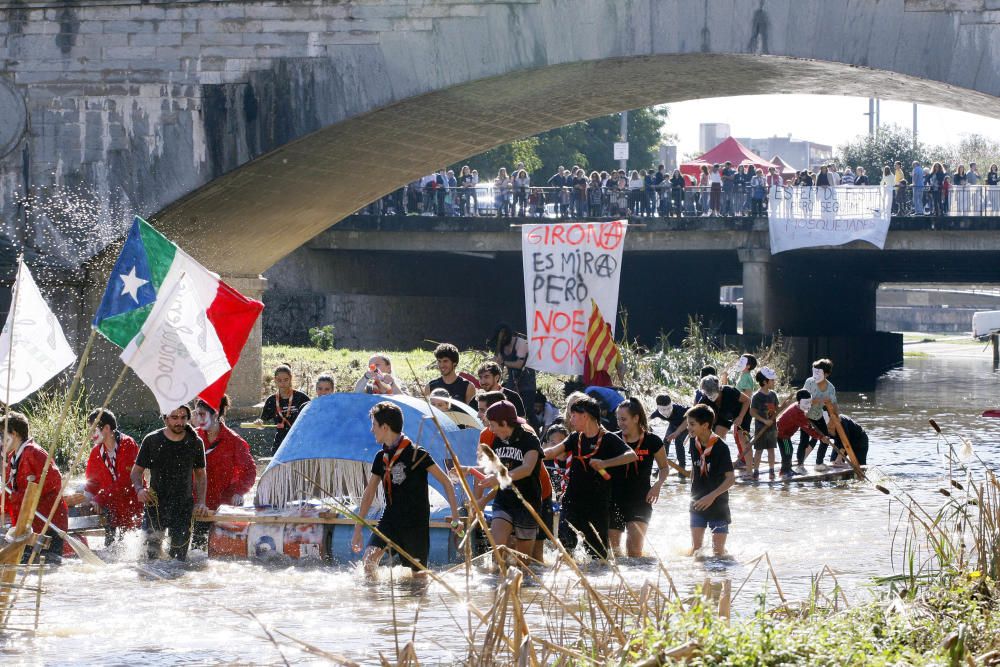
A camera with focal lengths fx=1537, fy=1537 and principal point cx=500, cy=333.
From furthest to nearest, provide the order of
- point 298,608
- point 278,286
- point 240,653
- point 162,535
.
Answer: point 278,286 → point 162,535 → point 298,608 → point 240,653

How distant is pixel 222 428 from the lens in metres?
12.5

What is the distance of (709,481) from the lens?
1163 cm

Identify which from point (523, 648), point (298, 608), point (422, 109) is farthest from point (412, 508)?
point (422, 109)

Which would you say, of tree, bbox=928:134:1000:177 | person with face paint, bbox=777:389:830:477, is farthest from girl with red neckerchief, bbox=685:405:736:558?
tree, bbox=928:134:1000:177

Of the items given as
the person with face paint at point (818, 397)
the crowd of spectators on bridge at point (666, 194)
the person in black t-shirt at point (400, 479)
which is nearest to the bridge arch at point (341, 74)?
the person with face paint at point (818, 397)

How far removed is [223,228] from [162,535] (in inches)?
348

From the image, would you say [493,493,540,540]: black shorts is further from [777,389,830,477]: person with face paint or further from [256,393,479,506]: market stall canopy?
[777,389,830,477]: person with face paint

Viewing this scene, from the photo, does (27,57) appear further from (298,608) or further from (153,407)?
(298,608)

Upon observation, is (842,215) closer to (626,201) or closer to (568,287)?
(626,201)

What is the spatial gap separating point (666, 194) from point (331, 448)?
25.7m

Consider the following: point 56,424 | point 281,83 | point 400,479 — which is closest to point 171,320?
point 400,479

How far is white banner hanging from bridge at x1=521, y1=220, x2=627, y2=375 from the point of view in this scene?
16578 mm

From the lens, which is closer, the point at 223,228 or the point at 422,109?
the point at 422,109

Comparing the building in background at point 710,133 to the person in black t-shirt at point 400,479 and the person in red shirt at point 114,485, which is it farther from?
the person in black t-shirt at point 400,479
